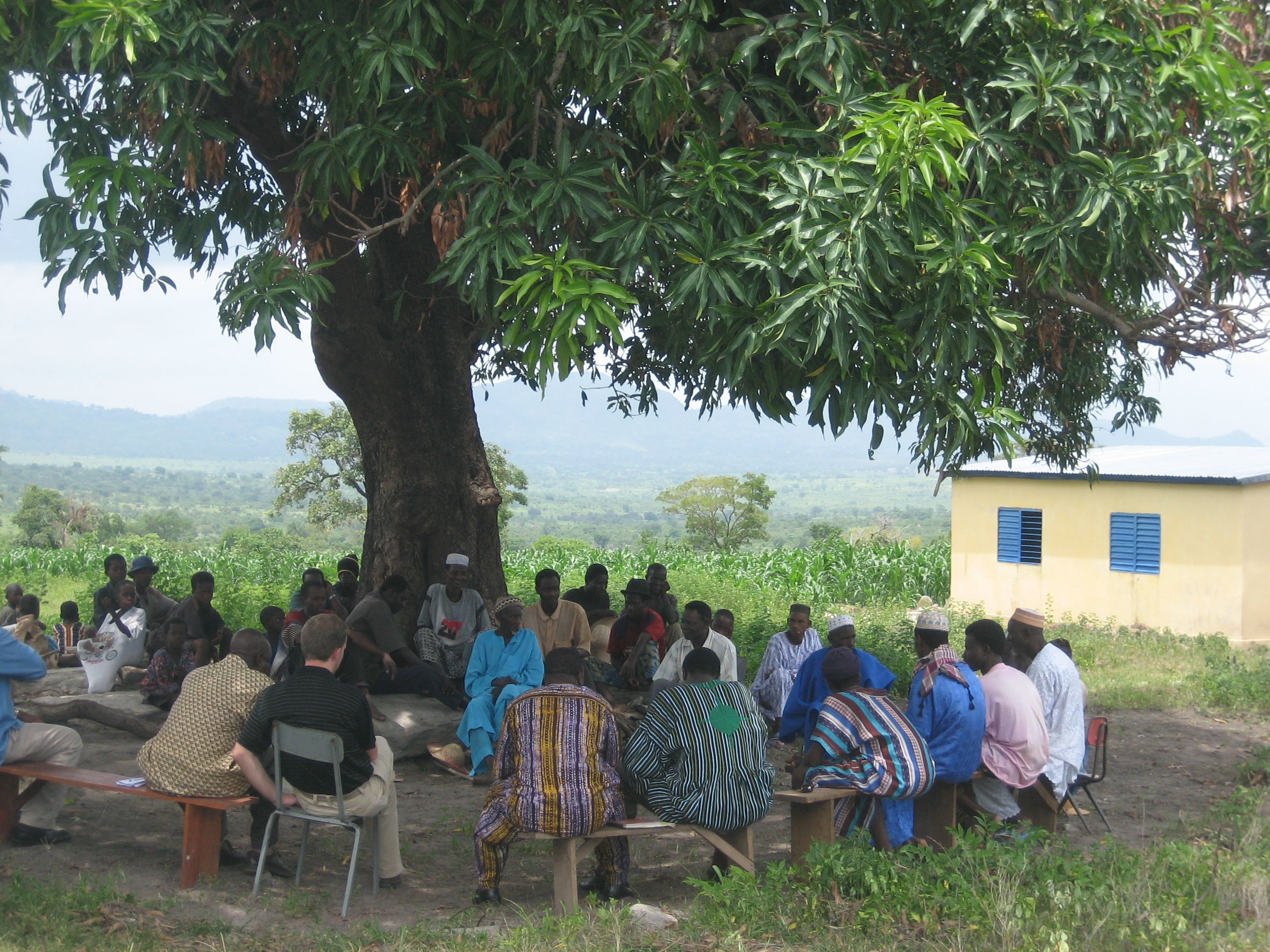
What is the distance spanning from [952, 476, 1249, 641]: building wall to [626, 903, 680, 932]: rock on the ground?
49.9 ft

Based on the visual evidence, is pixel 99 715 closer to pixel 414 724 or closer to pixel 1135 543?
pixel 414 724

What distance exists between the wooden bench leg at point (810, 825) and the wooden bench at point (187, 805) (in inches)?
109

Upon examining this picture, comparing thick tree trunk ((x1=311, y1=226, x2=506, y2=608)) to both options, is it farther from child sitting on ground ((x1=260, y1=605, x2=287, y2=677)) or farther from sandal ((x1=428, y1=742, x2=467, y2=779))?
sandal ((x1=428, y1=742, x2=467, y2=779))

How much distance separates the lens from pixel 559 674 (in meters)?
5.93

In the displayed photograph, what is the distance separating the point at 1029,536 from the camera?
2034 centimetres

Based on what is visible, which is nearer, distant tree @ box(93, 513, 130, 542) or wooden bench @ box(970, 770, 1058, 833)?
wooden bench @ box(970, 770, 1058, 833)

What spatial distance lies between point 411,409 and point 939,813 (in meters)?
6.06

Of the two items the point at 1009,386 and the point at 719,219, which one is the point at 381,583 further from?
the point at 1009,386

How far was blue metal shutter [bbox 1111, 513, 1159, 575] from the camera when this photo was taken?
18.6 metres

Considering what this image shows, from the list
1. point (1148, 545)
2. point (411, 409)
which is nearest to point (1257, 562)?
point (1148, 545)

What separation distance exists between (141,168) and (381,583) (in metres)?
5.00

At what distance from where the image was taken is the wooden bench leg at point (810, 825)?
231 inches

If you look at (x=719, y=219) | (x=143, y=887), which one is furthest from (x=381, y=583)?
(x=719, y=219)

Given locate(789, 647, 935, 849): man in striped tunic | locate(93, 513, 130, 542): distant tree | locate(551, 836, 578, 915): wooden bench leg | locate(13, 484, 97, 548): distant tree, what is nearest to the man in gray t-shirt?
locate(551, 836, 578, 915): wooden bench leg
